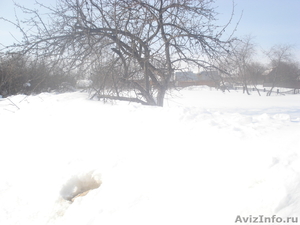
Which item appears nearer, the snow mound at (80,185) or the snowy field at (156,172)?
the snowy field at (156,172)

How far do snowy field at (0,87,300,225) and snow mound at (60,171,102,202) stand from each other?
0.04 ft

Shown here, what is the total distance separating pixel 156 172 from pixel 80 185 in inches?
48.0

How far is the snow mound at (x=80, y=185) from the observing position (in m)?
3.05

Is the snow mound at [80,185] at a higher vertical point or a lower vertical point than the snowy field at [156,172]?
lower

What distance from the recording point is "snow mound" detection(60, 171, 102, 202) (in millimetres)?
3055

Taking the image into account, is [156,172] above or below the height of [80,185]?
above

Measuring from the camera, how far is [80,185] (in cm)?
317

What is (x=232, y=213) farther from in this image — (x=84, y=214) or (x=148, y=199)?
(x=84, y=214)

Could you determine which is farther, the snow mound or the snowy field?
the snow mound

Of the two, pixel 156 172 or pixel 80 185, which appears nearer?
pixel 156 172

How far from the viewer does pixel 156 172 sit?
2.67 m

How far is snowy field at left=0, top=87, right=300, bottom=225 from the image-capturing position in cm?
194

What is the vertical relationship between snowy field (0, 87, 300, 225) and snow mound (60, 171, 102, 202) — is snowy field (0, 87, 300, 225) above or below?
above

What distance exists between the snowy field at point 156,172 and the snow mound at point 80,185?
13mm
